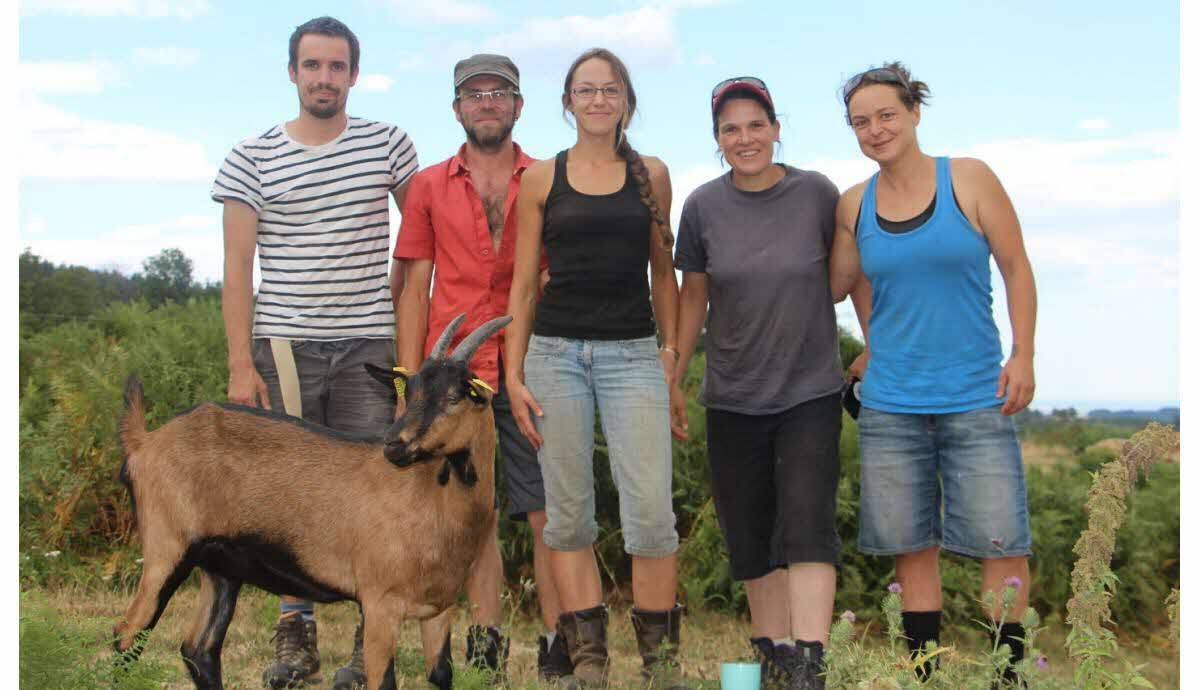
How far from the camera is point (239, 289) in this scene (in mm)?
5742

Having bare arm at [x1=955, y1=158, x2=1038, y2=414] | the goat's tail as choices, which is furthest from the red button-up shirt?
bare arm at [x1=955, y1=158, x2=1038, y2=414]

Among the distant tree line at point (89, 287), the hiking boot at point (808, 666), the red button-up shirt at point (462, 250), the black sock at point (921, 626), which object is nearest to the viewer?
the hiking boot at point (808, 666)

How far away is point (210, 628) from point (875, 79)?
382 centimetres

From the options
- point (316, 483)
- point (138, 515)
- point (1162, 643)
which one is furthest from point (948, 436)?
point (1162, 643)

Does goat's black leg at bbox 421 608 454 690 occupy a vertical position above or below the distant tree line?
below

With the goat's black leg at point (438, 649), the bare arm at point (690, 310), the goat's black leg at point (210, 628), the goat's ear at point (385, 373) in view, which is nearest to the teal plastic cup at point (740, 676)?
the goat's black leg at point (438, 649)

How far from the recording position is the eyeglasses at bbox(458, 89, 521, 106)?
18.7 feet

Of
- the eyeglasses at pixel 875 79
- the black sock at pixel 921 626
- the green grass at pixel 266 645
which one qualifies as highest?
the eyeglasses at pixel 875 79

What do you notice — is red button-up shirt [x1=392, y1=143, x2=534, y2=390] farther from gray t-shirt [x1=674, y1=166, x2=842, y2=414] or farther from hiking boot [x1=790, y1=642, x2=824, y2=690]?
hiking boot [x1=790, y1=642, x2=824, y2=690]

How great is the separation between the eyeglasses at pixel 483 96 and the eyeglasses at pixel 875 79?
165cm

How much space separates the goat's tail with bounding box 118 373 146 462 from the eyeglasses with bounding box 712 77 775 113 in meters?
2.93

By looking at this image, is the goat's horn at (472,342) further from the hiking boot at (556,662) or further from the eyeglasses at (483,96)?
the hiking boot at (556,662)

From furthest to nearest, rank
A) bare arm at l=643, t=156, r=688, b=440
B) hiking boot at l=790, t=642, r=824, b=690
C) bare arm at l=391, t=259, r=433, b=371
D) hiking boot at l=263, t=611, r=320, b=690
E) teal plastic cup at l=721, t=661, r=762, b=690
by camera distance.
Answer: hiking boot at l=263, t=611, r=320, b=690
bare arm at l=391, t=259, r=433, b=371
bare arm at l=643, t=156, r=688, b=440
teal plastic cup at l=721, t=661, r=762, b=690
hiking boot at l=790, t=642, r=824, b=690

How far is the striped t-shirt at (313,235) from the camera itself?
571 cm
